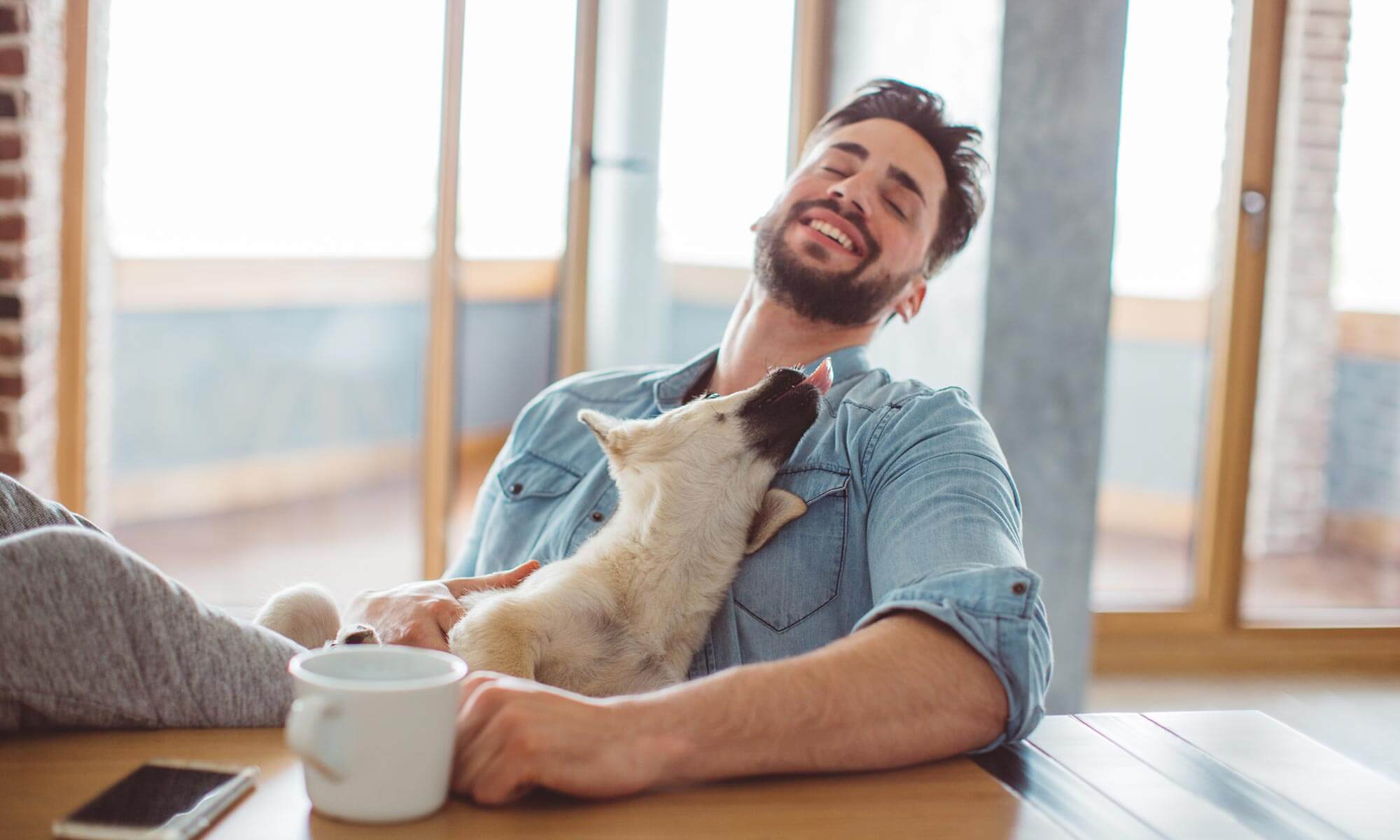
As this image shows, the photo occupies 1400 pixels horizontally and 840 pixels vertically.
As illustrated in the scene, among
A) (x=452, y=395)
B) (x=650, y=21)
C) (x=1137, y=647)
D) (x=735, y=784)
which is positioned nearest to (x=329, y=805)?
(x=735, y=784)

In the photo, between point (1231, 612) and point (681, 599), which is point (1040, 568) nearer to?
point (1231, 612)

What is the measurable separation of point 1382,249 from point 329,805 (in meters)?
3.85

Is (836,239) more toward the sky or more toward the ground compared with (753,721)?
more toward the sky

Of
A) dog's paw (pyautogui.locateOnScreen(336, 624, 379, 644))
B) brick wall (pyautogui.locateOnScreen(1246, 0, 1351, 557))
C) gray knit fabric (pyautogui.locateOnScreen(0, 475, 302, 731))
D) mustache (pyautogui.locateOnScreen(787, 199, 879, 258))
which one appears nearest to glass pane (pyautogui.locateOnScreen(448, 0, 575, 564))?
mustache (pyautogui.locateOnScreen(787, 199, 879, 258))

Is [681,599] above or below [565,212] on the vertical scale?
below

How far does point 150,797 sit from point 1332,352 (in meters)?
3.75

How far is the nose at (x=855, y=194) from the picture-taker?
69.0 inches

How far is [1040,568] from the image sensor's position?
2.89m

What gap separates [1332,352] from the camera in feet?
12.1

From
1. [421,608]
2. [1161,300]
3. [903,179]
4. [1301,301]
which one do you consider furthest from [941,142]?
[1301,301]

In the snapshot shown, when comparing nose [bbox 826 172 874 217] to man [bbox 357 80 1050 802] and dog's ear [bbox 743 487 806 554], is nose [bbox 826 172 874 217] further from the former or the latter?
dog's ear [bbox 743 487 806 554]

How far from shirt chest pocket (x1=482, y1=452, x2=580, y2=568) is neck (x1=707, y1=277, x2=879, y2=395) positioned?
0.31 m

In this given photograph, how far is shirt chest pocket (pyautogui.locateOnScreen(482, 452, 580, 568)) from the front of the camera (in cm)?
168

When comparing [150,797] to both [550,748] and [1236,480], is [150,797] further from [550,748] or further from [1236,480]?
[1236,480]
